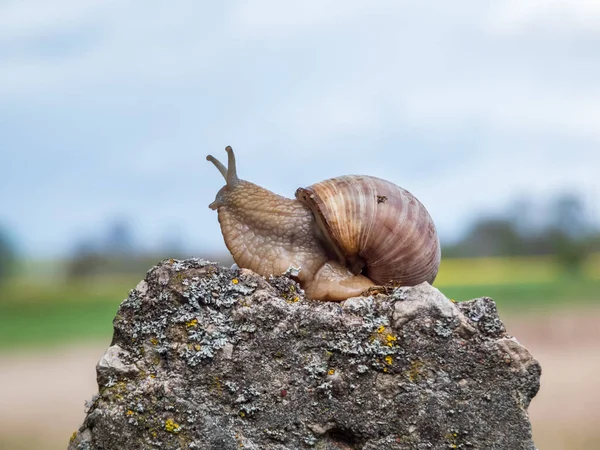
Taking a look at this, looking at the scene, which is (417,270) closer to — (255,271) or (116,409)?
(255,271)

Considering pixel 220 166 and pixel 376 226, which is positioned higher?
pixel 220 166

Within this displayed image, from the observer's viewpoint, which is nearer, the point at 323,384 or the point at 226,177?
the point at 323,384

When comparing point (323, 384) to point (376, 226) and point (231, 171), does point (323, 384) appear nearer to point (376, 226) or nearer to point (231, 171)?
point (376, 226)

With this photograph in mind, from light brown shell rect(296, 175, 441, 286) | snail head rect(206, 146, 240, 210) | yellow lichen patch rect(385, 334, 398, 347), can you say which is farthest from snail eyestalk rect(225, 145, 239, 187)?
yellow lichen patch rect(385, 334, 398, 347)

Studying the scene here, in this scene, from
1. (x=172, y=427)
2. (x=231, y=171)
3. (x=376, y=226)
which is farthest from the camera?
(x=231, y=171)

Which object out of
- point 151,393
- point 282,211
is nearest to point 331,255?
point 282,211

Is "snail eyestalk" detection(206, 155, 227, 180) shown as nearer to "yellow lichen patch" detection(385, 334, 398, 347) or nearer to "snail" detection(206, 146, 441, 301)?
"snail" detection(206, 146, 441, 301)

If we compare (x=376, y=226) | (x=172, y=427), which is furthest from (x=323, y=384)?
(x=376, y=226)
